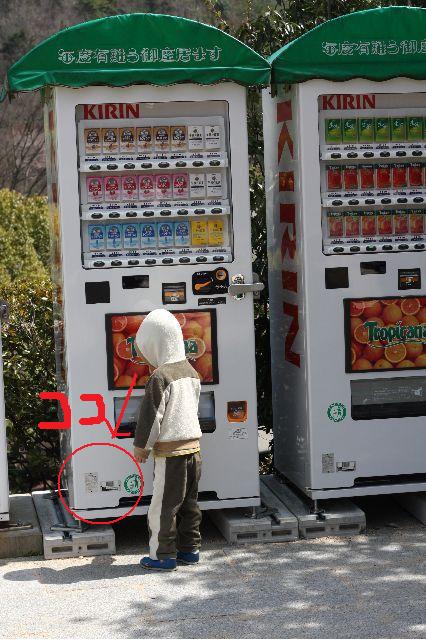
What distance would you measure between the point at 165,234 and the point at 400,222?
155 centimetres

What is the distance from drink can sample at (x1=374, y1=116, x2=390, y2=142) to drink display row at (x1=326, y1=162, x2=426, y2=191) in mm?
168

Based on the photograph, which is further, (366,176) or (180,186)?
(366,176)

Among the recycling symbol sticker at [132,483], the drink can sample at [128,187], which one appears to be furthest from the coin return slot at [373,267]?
the recycling symbol sticker at [132,483]

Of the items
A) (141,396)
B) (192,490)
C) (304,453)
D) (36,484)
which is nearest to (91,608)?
(192,490)

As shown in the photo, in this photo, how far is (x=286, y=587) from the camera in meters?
5.28

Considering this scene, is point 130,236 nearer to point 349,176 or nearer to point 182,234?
point 182,234

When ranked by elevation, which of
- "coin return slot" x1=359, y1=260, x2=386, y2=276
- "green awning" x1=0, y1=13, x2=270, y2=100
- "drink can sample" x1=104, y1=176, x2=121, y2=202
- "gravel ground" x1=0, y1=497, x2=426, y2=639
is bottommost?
"gravel ground" x1=0, y1=497, x2=426, y2=639

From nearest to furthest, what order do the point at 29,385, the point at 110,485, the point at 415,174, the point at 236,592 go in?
the point at 236,592
the point at 110,485
the point at 415,174
the point at 29,385

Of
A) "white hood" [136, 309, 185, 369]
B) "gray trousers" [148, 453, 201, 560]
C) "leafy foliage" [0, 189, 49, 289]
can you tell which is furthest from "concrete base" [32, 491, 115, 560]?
"leafy foliage" [0, 189, 49, 289]

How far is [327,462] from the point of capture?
618cm

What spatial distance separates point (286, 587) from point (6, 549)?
1.76m

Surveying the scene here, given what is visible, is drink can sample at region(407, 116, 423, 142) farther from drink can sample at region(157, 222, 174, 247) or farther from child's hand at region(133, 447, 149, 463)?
child's hand at region(133, 447, 149, 463)

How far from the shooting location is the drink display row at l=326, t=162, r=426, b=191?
20.4 ft

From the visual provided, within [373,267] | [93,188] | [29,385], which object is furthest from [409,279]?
[29,385]
